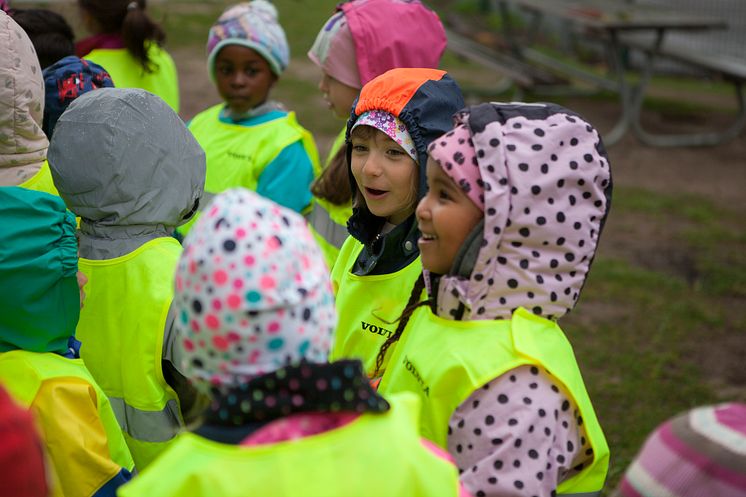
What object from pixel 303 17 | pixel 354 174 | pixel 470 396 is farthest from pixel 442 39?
pixel 303 17

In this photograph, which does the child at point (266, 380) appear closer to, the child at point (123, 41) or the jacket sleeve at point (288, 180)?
the jacket sleeve at point (288, 180)

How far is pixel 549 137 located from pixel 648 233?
5.84 m

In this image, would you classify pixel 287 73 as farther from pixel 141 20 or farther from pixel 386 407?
pixel 386 407

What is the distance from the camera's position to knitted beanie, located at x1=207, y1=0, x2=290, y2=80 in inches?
187

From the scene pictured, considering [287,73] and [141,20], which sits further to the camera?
[287,73]

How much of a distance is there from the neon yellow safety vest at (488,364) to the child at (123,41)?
323cm

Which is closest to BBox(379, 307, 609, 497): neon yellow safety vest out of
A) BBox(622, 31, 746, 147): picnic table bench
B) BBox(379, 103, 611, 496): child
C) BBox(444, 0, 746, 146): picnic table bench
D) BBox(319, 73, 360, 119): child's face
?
BBox(379, 103, 611, 496): child

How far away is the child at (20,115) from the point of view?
324cm

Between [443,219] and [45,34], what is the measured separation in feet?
9.30

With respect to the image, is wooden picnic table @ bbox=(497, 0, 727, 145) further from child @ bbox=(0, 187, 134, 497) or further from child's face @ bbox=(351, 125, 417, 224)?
child @ bbox=(0, 187, 134, 497)

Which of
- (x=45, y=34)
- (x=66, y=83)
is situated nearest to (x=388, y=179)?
(x=66, y=83)

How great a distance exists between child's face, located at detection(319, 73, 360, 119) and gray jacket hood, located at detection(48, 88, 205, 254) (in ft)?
4.32

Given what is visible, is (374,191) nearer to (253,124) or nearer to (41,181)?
(41,181)

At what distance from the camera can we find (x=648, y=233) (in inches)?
311
